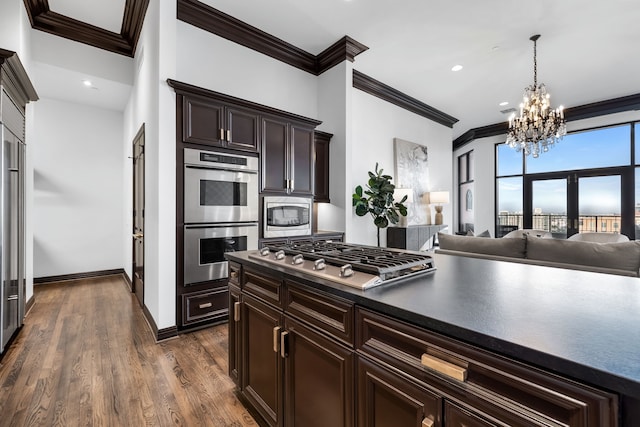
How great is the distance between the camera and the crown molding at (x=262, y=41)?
324cm

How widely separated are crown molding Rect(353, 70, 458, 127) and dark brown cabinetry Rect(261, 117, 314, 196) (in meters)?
1.75

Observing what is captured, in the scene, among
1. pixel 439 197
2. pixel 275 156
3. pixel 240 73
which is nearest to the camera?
pixel 275 156

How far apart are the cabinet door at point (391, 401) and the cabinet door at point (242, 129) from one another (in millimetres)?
2686

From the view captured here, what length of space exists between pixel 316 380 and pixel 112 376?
1.83 m

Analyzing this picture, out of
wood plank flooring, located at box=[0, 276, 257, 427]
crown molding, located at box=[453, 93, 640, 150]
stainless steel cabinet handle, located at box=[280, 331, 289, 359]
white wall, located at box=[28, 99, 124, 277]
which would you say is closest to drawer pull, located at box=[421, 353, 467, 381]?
stainless steel cabinet handle, located at box=[280, 331, 289, 359]

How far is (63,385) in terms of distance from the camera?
2.01m

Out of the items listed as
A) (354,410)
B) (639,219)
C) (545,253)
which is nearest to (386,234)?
(545,253)

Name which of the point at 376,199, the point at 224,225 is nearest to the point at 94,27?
the point at 224,225

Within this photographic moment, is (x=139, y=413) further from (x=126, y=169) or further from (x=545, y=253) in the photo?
(x=126, y=169)

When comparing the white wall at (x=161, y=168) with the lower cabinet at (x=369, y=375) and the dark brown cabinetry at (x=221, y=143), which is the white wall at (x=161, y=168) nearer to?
the dark brown cabinetry at (x=221, y=143)

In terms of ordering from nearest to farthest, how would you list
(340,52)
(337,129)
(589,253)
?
(589,253)
(340,52)
(337,129)

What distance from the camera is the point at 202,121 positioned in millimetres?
2928

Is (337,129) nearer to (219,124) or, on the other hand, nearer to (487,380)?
(219,124)

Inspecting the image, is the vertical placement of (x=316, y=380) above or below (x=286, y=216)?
below
